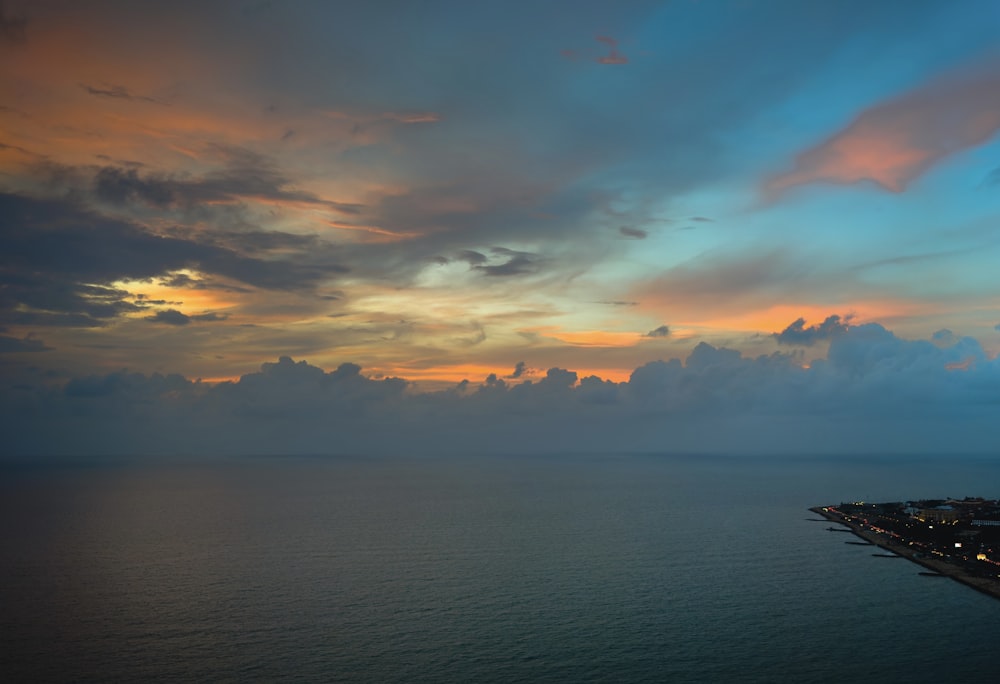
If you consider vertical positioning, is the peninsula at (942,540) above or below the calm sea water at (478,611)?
above

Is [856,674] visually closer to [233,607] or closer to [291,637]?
[291,637]

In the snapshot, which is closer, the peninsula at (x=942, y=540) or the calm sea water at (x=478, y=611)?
the calm sea water at (x=478, y=611)

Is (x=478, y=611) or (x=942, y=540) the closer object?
(x=478, y=611)

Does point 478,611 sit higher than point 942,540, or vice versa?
point 942,540

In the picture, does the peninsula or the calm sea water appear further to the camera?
the peninsula

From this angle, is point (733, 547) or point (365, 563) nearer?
point (365, 563)

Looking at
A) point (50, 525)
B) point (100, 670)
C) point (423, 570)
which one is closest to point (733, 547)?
point (423, 570)

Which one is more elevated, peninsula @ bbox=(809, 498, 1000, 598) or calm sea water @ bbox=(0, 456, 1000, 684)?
peninsula @ bbox=(809, 498, 1000, 598)

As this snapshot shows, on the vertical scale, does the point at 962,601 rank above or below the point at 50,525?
above
